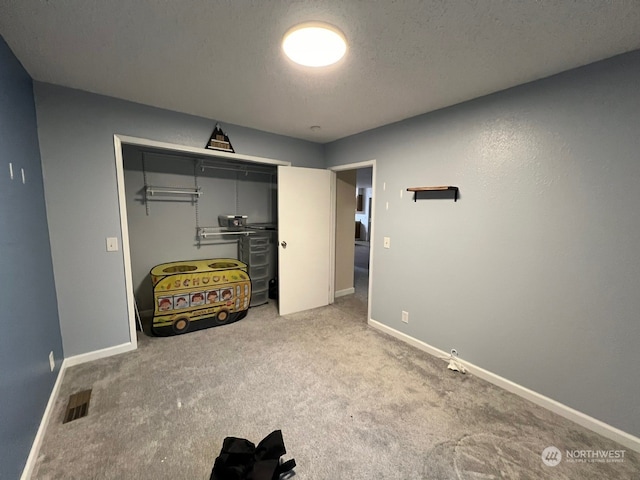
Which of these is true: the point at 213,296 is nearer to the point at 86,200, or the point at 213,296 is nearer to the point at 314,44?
the point at 86,200

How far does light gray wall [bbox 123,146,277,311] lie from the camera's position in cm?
325

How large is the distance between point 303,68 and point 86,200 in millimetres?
2160

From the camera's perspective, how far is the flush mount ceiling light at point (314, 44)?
1.39m

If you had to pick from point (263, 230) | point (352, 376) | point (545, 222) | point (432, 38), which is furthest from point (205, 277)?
point (545, 222)

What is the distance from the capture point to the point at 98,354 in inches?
96.1

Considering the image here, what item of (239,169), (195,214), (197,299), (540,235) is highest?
(239,169)

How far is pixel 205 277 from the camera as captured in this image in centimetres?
307

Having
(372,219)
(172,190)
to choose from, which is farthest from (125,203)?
(372,219)

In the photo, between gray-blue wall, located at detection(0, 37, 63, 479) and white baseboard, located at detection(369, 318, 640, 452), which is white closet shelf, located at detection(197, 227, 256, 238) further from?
white baseboard, located at detection(369, 318, 640, 452)

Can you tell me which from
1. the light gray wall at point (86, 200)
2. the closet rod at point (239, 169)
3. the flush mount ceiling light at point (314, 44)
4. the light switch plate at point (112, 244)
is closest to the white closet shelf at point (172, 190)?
the closet rod at point (239, 169)

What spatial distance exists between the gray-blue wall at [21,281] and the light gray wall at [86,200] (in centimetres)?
12

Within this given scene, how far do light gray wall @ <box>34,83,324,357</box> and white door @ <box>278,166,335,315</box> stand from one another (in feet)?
4.81

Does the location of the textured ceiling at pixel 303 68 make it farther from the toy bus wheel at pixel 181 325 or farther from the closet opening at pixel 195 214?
the toy bus wheel at pixel 181 325

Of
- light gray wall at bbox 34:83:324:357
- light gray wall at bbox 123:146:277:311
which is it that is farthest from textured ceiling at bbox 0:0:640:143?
light gray wall at bbox 123:146:277:311
